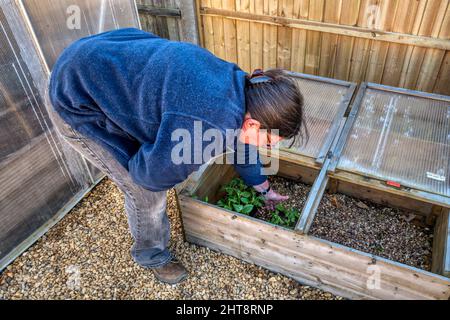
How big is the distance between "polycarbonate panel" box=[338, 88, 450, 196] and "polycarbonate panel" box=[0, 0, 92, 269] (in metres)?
1.91

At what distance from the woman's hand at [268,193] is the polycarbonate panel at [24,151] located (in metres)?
1.39

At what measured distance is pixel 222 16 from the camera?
326 cm

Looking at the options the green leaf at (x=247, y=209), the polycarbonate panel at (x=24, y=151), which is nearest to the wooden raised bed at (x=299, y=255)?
the green leaf at (x=247, y=209)

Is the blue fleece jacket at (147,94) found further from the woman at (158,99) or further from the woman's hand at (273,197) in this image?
the woman's hand at (273,197)


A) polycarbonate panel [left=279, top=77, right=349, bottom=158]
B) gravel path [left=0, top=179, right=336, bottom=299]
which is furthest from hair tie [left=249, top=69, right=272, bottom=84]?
gravel path [left=0, top=179, right=336, bottom=299]

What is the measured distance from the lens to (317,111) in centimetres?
238

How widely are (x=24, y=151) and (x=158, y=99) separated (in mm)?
1416

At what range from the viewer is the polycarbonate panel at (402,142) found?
1938mm

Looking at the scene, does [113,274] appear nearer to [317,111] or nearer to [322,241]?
[322,241]

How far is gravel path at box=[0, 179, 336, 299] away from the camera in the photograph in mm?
2201

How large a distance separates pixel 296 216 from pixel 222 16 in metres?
1.98

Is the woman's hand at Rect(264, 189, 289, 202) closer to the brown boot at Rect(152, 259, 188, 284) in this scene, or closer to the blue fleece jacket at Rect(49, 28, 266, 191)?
the brown boot at Rect(152, 259, 188, 284)

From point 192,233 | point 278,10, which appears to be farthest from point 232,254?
point 278,10

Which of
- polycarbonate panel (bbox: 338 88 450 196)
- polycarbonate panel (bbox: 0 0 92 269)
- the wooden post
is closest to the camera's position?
the wooden post
